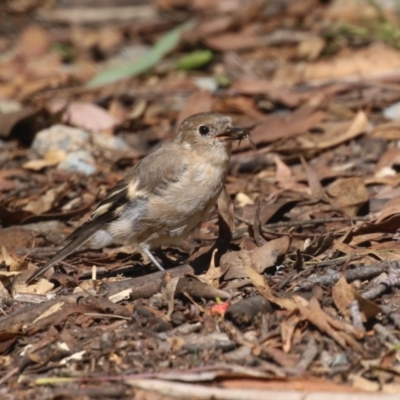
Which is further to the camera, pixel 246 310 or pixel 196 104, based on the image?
pixel 196 104

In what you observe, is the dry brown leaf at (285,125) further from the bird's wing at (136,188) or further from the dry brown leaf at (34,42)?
the dry brown leaf at (34,42)

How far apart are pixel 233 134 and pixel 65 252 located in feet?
4.57

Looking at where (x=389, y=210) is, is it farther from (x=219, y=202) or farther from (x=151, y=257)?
(x=151, y=257)

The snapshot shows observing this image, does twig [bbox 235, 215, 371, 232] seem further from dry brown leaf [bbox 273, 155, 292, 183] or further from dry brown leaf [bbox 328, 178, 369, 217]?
dry brown leaf [bbox 273, 155, 292, 183]

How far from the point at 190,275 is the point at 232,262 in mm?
360


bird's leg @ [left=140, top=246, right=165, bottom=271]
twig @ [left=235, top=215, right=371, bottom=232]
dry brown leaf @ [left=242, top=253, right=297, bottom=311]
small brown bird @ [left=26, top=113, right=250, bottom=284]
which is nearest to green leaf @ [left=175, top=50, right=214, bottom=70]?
small brown bird @ [left=26, top=113, right=250, bottom=284]

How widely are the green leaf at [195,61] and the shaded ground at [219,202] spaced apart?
0.06ft

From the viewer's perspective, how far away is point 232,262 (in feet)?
18.0

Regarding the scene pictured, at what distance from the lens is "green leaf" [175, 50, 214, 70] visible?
1020 cm

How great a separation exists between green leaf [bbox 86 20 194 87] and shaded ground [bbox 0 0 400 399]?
0.08 feet

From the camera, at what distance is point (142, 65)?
1009 centimetres

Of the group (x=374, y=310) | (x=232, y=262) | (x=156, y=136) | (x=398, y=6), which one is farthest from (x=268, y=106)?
(x=374, y=310)

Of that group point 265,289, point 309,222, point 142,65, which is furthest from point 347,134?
point 265,289

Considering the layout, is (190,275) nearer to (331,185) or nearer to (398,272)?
(398,272)
